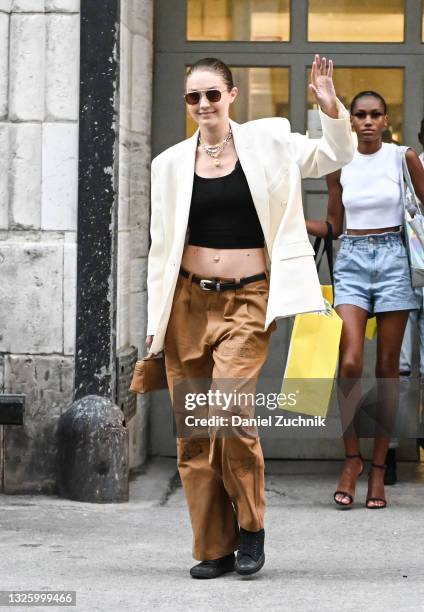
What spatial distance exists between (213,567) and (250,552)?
17 centimetres

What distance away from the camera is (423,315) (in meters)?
7.62

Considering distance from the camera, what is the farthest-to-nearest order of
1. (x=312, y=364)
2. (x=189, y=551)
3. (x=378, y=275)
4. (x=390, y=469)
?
(x=390, y=469)
(x=378, y=275)
(x=312, y=364)
(x=189, y=551)

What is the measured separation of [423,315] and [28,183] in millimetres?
2217

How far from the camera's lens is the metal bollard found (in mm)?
7051

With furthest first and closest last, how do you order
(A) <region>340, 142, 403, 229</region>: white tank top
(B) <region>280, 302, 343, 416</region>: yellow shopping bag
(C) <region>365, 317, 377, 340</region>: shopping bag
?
(C) <region>365, 317, 377, 340</region>: shopping bag
(A) <region>340, 142, 403, 229</region>: white tank top
(B) <region>280, 302, 343, 416</region>: yellow shopping bag

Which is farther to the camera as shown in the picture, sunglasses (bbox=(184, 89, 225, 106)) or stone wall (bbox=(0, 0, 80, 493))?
stone wall (bbox=(0, 0, 80, 493))

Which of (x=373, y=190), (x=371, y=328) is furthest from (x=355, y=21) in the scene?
(x=371, y=328)

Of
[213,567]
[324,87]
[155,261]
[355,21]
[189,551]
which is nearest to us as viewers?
[324,87]

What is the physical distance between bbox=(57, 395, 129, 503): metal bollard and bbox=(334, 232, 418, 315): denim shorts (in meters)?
1.32

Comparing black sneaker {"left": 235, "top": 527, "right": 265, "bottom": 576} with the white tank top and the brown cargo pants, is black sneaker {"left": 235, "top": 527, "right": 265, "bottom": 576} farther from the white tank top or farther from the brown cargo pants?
the white tank top

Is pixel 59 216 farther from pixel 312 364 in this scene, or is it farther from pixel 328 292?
pixel 312 364

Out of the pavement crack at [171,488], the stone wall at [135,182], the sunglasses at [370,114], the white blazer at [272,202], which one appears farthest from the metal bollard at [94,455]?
the sunglasses at [370,114]

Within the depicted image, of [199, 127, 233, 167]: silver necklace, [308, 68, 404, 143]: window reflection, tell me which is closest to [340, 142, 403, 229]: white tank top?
[308, 68, 404, 143]: window reflection

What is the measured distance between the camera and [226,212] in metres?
5.50
